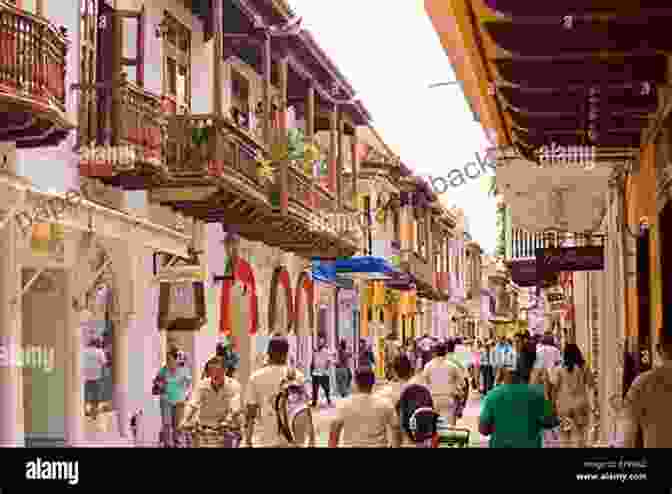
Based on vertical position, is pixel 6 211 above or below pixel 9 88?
below

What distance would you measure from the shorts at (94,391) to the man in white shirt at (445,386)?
498 cm

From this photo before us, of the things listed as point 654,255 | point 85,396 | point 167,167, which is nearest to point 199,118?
point 167,167

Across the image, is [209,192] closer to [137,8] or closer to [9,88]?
[137,8]

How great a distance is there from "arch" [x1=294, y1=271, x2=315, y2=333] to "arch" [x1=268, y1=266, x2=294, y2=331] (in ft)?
1.83

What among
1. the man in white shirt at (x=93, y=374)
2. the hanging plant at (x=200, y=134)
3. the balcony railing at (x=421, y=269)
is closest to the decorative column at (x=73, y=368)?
the man in white shirt at (x=93, y=374)

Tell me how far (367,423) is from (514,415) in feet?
2.87

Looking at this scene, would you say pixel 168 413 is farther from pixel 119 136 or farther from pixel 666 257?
pixel 666 257

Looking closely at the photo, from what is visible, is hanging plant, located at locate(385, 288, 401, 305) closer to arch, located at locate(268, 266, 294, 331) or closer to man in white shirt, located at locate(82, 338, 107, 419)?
arch, located at locate(268, 266, 294, 331)

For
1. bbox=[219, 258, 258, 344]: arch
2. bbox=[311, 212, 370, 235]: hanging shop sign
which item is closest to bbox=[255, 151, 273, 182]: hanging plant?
bbox=[219, 258, 258, 344]: arch

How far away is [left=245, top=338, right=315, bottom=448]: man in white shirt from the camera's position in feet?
27.5

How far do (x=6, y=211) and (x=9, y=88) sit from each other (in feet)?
4.13

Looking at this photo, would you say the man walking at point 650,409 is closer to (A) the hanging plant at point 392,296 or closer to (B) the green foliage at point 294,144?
(B) the green foliage at point 294,144

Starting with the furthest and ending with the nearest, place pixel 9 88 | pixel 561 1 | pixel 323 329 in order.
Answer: pixel 323 329 → pixel 9 88 → pixel 561 1

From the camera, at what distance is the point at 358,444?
7.02m
